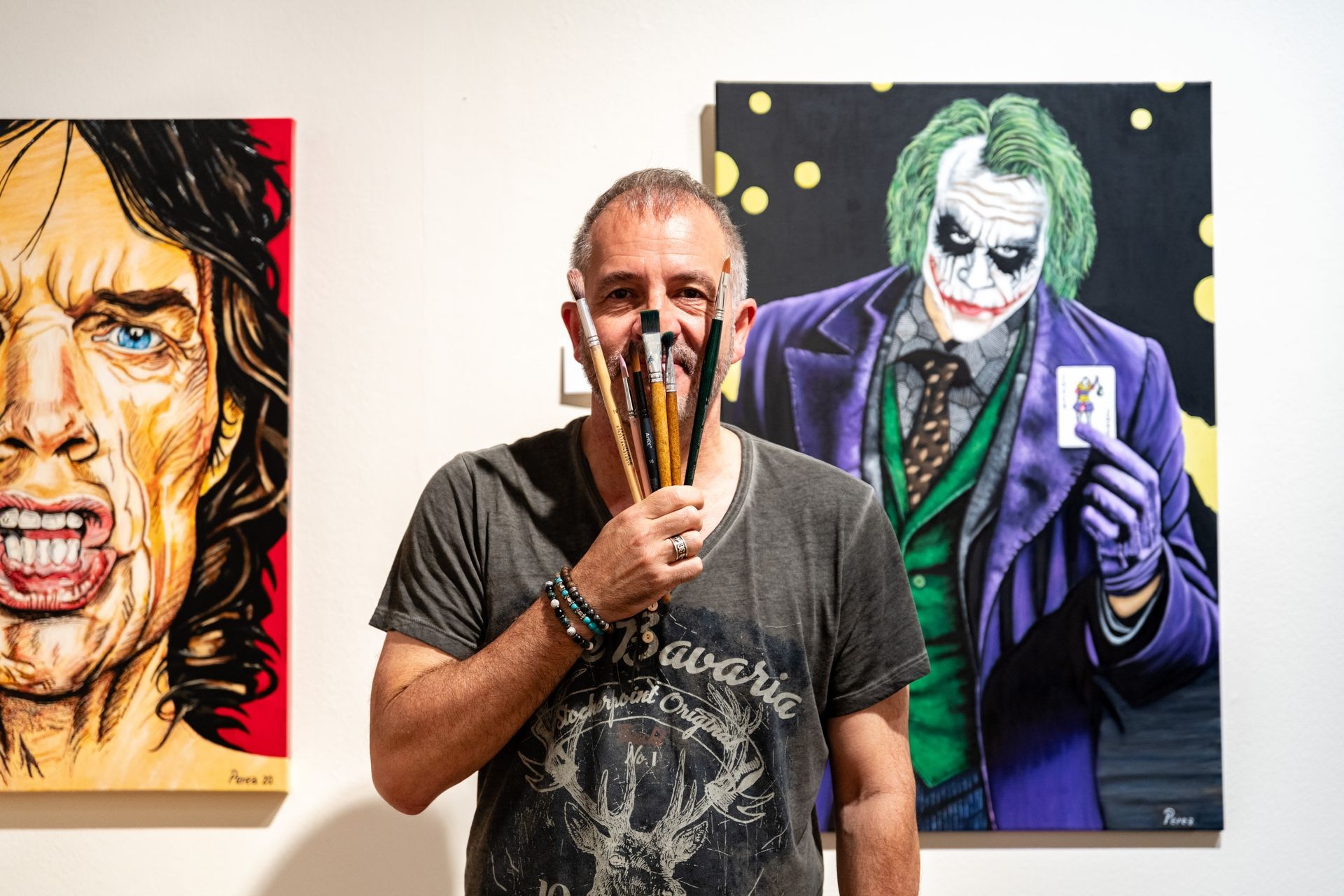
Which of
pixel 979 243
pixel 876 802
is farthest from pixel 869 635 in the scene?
pixel 979 243

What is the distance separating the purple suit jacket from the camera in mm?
1298

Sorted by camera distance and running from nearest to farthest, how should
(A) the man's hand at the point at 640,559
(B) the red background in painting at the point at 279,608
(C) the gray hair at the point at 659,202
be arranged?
1. (A) the man's hand at the point at 640,559
2. (C) the gray hair at the point at 659,202
3. (B) the red background in painting at the point at 279,608

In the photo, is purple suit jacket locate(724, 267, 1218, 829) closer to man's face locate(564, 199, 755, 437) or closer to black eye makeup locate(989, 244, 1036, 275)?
black eye makeup locate(989, 244, 1036, 275)

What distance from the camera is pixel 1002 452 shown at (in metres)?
1.31

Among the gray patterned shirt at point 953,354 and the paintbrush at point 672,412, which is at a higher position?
the gray patterned shirt at point 953,354

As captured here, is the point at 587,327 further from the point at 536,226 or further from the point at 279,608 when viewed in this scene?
the point at 279,608

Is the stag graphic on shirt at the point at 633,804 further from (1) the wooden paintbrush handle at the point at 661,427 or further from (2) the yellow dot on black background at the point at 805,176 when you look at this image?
(2) the yellow dot on black background at the point at 805,176

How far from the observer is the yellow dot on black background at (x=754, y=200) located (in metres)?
1.31

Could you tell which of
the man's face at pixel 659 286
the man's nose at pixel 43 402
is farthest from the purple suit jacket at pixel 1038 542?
the man's nose at pixel 43 402

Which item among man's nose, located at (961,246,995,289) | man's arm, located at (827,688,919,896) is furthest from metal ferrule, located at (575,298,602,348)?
man's nose, located at (961,246,995,289)

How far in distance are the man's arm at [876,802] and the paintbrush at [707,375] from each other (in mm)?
303

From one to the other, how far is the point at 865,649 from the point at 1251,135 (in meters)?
0.98

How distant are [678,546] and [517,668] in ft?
0.55

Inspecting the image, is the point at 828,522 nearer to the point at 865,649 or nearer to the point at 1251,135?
the point at 865,649
